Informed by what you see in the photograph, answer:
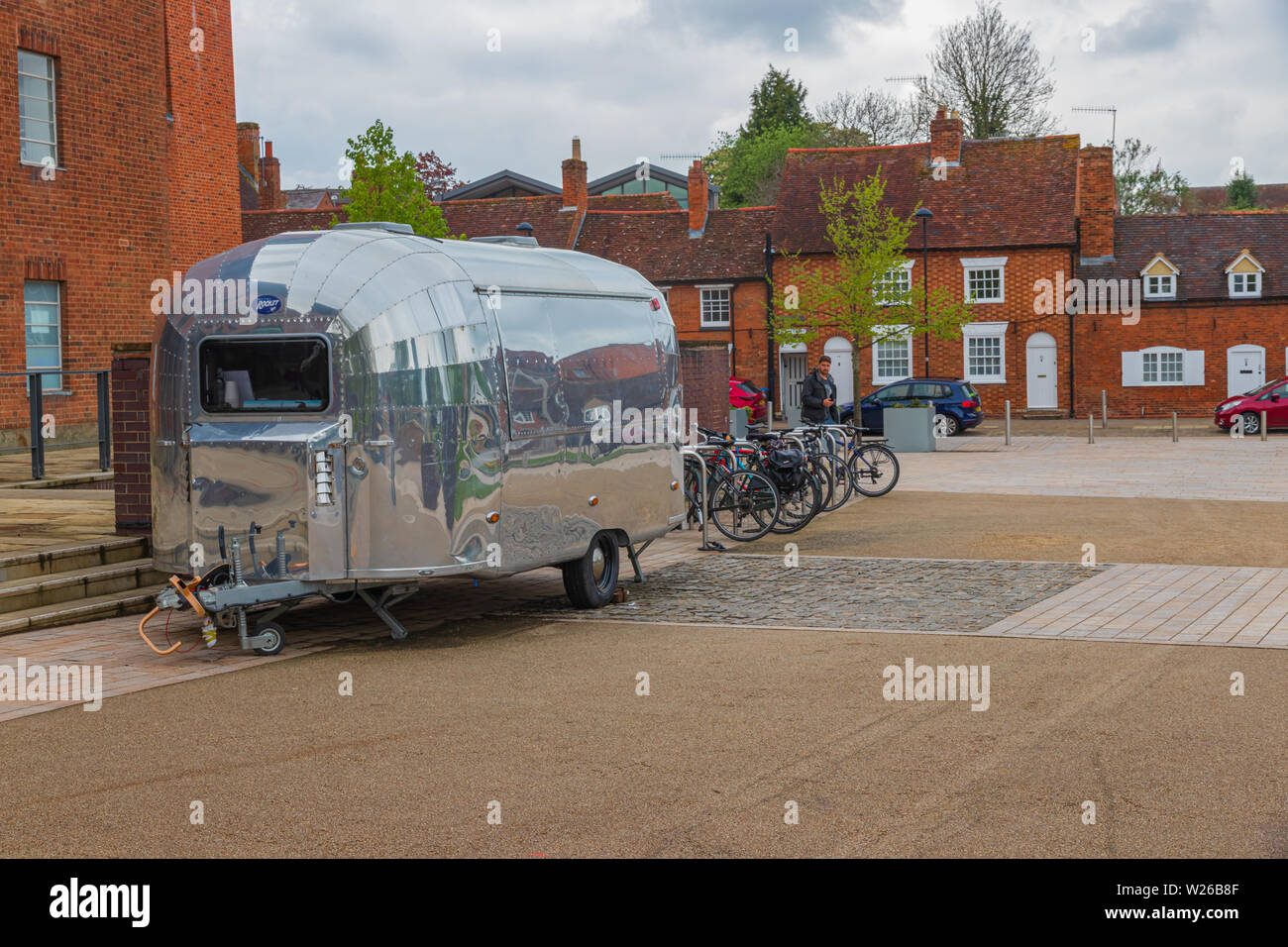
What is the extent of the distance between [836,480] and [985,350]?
32633 millimetres

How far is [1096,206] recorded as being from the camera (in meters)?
50.0

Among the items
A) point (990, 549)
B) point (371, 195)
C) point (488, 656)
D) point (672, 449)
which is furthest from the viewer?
point (371, 195)

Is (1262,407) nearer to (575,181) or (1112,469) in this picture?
(1112,469)

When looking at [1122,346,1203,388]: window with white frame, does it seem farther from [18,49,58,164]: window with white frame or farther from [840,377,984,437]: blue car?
[18,49,58,164]: window with white frame

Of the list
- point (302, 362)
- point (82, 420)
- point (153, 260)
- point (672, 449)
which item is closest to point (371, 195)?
point (153, 260)

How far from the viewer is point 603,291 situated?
460 inches

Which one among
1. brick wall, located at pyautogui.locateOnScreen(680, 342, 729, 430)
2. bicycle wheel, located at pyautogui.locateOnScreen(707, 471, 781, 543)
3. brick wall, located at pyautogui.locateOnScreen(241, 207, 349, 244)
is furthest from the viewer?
brick wall, located at pyautogui.locateOnScreen(241, 207, 349, 244)

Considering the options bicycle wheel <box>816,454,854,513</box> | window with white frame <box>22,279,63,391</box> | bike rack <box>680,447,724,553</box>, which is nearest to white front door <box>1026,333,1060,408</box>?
bicycle wheel <box>816,454,854,513</box>

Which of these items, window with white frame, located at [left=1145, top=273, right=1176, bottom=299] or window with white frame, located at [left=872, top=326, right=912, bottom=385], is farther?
window with white frame, located at [left=872, top=326, right=912, bottom=385]

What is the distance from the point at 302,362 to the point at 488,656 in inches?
93.1

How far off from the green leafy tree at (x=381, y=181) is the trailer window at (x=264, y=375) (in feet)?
76.8

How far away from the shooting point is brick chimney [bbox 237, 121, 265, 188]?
6312cm

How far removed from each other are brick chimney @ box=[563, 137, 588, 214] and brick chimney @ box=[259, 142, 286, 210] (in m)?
14.7

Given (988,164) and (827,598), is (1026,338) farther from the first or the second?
(827,598)
